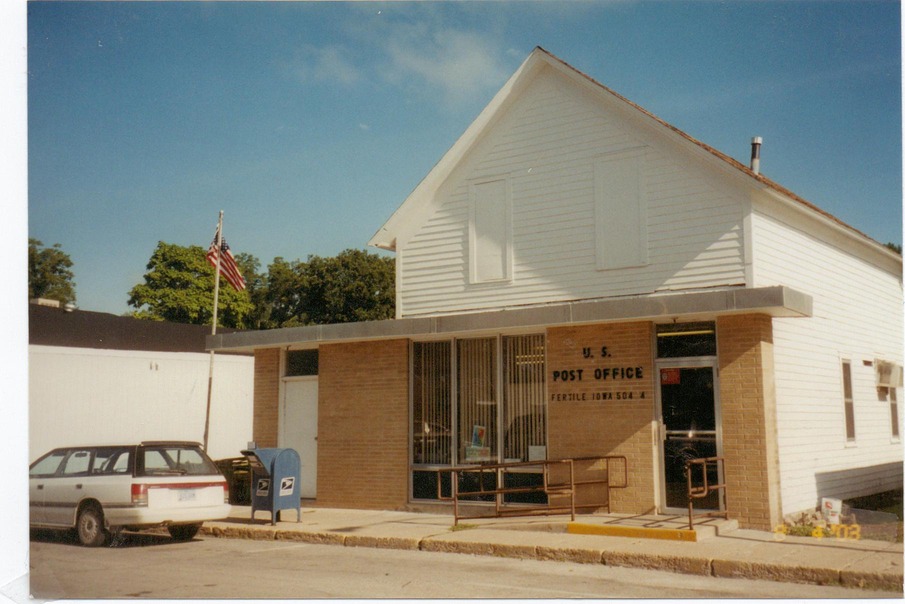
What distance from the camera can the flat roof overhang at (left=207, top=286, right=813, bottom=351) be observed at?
1188 cm

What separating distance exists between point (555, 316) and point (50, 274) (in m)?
7.80

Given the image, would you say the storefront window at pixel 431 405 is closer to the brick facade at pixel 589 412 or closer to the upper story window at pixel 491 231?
the brick facade at pixel 589 412

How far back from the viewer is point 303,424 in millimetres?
17609

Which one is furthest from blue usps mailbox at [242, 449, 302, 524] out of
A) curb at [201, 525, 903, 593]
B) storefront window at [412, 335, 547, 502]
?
storefront window at [412, 335, 547, 502]

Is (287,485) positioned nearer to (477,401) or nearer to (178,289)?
(477,401)

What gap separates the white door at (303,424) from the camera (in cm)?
1748

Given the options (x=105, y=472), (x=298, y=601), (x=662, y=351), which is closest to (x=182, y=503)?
(x=105, y=472)

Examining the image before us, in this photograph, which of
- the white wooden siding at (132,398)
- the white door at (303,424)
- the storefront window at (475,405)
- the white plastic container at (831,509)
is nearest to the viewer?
the white plastic container at (831,509)

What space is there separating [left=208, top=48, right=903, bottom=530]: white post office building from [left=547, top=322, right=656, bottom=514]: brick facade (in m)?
0.03


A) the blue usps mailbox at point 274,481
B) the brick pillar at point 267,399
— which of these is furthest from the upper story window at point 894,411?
the brick pillar at point 267,399

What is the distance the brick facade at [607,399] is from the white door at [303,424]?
5.50 m

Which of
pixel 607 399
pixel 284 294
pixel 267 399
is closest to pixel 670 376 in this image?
pixel 607 399

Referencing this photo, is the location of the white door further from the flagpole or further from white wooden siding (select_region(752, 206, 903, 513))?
white wooden siding (select_region(752, 206, 903, 513))

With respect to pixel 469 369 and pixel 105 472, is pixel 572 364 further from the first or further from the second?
pixel 105 472
